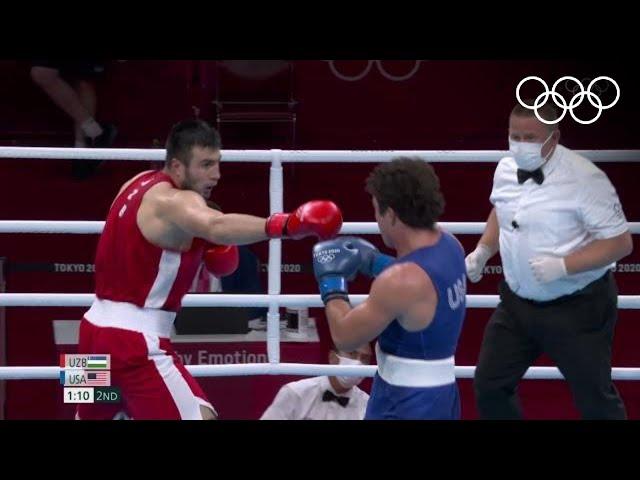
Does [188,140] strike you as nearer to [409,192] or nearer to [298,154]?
[298,154]

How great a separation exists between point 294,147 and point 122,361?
2.94 m

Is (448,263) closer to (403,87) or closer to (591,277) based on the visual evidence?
(591,277)

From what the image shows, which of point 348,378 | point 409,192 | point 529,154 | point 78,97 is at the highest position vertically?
point 78,97

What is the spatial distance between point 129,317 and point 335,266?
2.66 feet

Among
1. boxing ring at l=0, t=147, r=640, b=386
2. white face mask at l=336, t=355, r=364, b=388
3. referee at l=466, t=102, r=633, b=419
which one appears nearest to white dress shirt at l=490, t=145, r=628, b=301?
referee at l=466, t=102, r=633, b=419

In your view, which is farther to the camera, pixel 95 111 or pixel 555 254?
pixel 95 111

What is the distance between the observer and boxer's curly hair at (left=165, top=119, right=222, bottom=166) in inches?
184

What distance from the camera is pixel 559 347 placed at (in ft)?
15.7

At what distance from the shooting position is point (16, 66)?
7320 millimetres

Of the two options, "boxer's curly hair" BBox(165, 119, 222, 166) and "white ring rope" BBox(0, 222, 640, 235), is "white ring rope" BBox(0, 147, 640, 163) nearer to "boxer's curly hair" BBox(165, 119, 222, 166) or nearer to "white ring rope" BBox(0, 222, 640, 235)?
"white ring rope" BBox(0, 222, 640, 235)

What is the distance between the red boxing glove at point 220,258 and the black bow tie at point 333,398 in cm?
92

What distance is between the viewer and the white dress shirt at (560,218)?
4.70 m

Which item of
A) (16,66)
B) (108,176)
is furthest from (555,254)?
(16,66)

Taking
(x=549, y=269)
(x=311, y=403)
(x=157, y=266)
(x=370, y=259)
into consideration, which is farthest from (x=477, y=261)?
(x=157, y=266)
